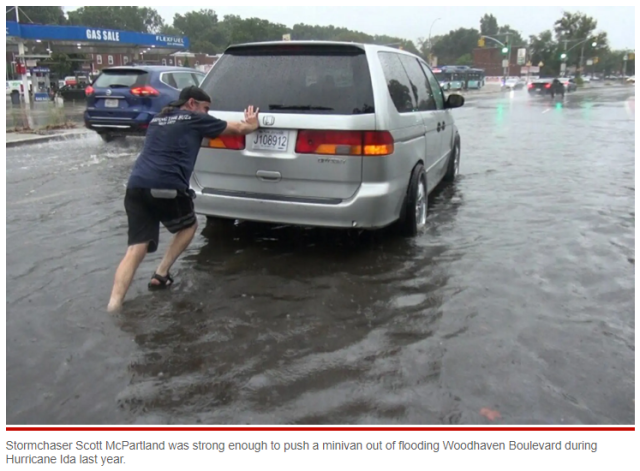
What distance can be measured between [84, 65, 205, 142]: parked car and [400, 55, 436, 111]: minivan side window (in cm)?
707

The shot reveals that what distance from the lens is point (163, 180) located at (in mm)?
4238

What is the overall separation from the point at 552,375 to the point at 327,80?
2.82 metres

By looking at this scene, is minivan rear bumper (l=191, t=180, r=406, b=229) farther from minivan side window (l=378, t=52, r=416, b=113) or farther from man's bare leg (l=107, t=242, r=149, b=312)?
man's bare leg (l=107, t=242, r=149, b=312)

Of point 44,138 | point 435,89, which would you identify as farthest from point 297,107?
point 44,138

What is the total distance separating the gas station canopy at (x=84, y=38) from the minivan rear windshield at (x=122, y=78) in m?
22.1

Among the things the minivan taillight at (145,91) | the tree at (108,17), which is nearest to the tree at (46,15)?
the tree at (108,17)

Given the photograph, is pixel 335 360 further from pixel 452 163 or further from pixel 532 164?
pixel 532 164

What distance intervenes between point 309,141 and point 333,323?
1544mm

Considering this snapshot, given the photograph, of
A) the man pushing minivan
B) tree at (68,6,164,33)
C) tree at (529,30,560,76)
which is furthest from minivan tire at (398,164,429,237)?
tree at (529,30,560,76)

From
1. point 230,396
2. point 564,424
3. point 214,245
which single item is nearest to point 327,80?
point 214,245

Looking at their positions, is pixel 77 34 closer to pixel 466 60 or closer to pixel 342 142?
pixel 342 142

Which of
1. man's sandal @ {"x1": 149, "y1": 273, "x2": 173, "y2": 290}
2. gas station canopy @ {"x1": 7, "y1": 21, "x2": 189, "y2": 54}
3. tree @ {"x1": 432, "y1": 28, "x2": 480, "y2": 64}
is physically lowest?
man's sandal @ {"x1": 149, "y1": 273, "x2": 173, "y2": 290}

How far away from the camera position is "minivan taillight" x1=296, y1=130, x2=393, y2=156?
4.71 m

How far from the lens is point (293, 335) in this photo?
380cm
